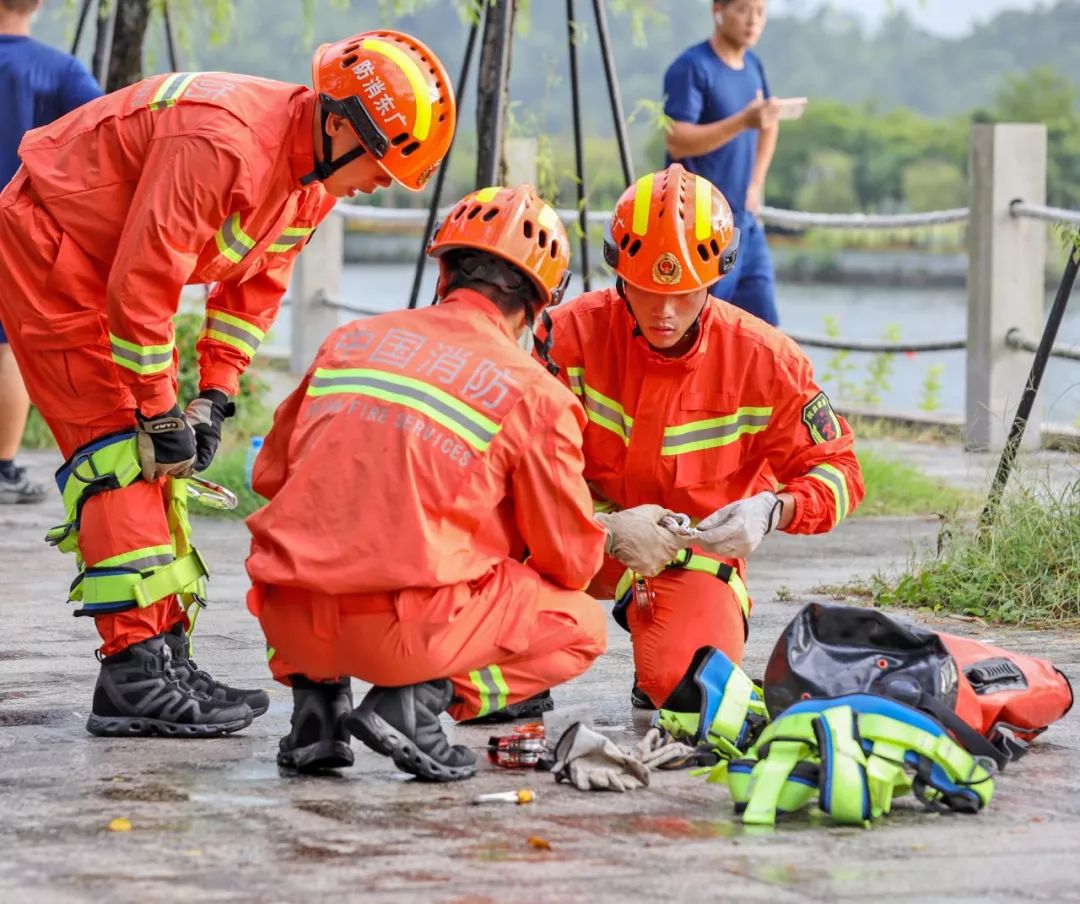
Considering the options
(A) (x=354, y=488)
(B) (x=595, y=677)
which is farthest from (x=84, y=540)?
(B) (x=595, y=677)

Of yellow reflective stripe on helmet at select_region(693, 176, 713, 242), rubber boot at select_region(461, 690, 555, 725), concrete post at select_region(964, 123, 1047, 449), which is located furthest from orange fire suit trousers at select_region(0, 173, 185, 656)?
concrete post at select_region(964, 123, 1047, 449)

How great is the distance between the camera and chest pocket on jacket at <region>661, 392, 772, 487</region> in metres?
5.12

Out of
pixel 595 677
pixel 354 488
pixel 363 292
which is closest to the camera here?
pixel 354 488

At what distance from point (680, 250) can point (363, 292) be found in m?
17.9

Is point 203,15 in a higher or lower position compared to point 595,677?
higher

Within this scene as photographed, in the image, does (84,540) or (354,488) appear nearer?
(354,488)

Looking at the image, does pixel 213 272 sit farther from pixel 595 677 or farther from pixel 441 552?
pixel 595 677

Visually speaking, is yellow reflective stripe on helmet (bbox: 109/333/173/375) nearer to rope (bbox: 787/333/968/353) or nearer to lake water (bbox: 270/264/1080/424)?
rope (bbox: 787/333/968/353)

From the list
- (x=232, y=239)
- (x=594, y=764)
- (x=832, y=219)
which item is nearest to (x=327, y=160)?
(x=232, y=239)

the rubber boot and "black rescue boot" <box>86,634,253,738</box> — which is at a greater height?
"black rescue boot" <box>86,634,253,738</box>

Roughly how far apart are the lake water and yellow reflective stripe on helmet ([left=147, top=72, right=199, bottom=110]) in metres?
7.63

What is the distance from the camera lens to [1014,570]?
6.36 metres

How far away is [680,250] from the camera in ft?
16.3

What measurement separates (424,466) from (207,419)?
1.26 m
